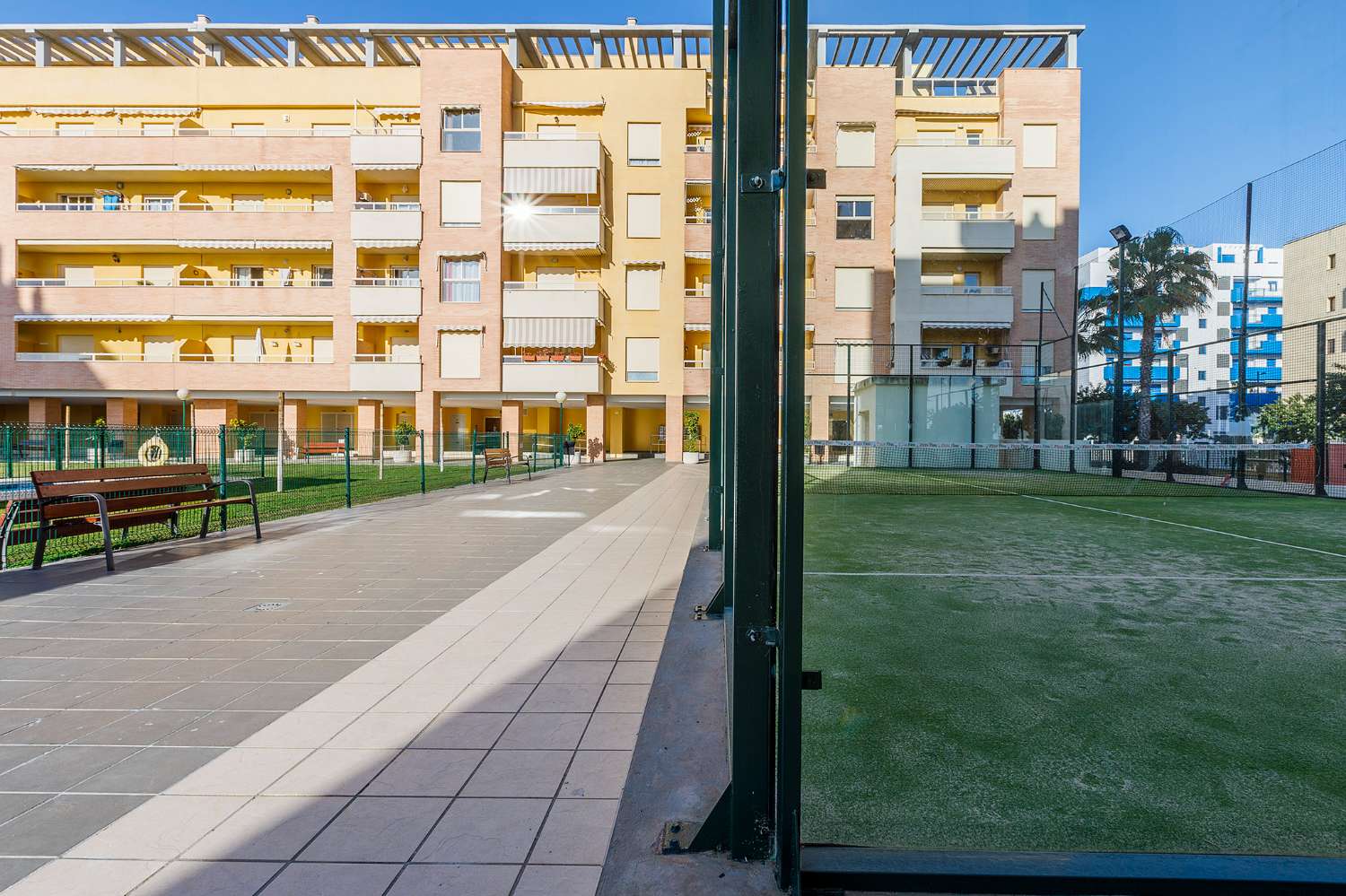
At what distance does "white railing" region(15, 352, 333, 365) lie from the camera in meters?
29.5

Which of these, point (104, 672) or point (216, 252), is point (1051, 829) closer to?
point (104, 672)

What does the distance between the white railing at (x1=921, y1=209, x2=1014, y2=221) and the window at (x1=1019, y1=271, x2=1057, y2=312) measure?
2617mm

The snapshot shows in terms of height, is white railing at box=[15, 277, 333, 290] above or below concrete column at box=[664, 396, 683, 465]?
above

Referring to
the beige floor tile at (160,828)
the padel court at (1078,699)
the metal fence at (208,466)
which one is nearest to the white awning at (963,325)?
the metal fence at (208,466)

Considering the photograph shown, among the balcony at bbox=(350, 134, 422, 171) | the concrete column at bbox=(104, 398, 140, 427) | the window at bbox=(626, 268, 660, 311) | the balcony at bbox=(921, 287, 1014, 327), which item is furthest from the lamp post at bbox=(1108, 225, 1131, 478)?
the concrete column at bbox=(104, 398, 140, 427)

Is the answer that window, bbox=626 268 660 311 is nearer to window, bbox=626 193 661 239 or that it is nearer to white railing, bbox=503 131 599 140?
window, bbox=626 193 661 239

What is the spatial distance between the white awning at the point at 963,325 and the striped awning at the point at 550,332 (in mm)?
14489

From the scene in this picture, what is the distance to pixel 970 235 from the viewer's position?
1134 inches

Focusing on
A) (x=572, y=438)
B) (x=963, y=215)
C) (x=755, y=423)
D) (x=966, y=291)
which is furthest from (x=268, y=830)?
(x=963, y=215)

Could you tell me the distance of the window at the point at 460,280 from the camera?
29.6 meters

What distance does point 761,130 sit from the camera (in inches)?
63.2

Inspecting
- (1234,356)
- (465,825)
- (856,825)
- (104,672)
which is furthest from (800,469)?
(1234,356)

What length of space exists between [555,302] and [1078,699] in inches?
1106

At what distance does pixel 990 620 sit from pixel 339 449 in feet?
61.8
